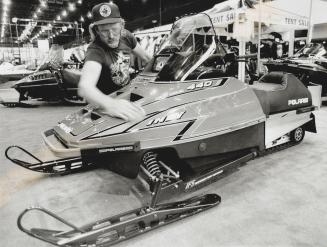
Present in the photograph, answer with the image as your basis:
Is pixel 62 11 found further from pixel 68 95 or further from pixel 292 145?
pixel 292 145

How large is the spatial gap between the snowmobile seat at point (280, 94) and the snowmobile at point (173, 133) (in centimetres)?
2

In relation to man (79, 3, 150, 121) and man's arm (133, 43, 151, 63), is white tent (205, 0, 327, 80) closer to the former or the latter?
man's arm (133, 43, 151, 63)

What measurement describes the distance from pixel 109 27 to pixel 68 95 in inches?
193

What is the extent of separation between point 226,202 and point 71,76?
17.5 ft

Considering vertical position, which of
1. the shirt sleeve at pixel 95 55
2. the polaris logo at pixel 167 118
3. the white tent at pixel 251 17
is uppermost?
the white tent at pixel 251 17

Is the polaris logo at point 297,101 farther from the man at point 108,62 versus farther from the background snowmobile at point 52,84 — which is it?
the background snowmobile at point 52,84

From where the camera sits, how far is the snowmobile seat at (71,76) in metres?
6.73

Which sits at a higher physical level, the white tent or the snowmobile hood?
the white tent

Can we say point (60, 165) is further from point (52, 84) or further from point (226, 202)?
point (52, 84)

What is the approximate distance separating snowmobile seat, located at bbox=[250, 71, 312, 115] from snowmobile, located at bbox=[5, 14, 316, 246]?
0.9 inches

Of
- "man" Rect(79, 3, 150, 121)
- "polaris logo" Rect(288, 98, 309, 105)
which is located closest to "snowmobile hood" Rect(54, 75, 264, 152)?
"man" Rect(79, 3, 150, 121)

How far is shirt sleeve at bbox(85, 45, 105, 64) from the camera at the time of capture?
2.30 metres

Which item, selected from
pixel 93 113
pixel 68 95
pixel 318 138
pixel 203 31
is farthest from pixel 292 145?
pixel 68 95

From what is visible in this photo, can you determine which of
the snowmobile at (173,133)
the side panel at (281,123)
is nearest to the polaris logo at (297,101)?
the side panel at (281,123)
